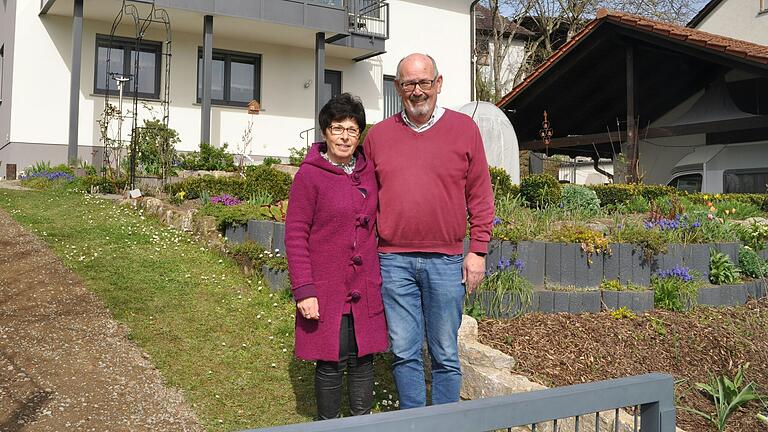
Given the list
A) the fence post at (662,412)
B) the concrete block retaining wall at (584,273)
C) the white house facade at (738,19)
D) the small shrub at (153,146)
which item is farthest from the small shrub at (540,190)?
the white house facade at (738,19)

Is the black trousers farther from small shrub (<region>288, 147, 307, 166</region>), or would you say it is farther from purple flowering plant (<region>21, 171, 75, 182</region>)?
small shrub (<region>288, 147, 307, 166</region>)

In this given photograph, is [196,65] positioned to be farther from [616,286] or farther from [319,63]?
[616,286]

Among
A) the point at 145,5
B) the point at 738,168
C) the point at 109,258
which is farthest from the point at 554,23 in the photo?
the point at 109,258

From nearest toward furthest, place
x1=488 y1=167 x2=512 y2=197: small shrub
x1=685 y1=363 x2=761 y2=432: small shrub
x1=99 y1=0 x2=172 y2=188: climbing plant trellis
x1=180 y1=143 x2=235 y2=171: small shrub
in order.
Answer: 1. x1=685 y1=363 x2=761 y2=432: small shrub
2. x1=488 y1=167 x2=512 y2=197: small shrub
3. x1=180 y1=143 x2=235 y2=171: small shrub
4. x1=99 y1=0 x2=172 y2=188: climbing plant trellis

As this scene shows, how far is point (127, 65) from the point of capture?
15.1m

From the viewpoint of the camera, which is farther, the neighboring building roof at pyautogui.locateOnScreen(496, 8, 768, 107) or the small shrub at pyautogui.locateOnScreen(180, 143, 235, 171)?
the small shrub at pyautogui.locateOnScreen(180, 143, 235, 171)

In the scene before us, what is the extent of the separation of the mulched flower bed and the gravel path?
2.03m

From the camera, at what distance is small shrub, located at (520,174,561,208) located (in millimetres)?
8555

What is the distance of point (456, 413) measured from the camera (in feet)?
3.89

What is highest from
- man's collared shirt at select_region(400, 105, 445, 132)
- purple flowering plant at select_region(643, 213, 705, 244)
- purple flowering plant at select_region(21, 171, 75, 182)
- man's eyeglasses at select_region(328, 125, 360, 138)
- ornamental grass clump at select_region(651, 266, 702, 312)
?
purple flowering plant at select_region(21, 171, 75, 182)

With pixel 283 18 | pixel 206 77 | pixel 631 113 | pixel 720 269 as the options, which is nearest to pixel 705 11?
pixel 631 113

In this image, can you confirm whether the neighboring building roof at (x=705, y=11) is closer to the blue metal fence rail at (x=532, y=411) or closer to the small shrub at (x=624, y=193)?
the small shrub at (x=624, y=193)

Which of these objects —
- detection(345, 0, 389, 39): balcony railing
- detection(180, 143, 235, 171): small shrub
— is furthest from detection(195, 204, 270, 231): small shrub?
detection(345, 0, 389, 39): balcony railing

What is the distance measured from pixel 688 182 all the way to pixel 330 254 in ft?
46.9
